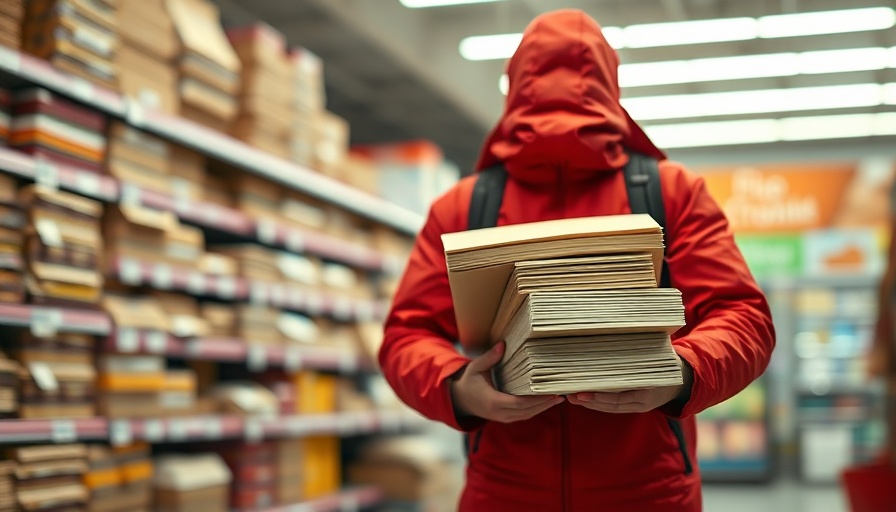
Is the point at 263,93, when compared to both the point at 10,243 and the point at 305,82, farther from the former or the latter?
the point at 10,243

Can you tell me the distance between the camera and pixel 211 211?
4145 mm

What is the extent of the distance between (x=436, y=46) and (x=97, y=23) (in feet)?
17.5

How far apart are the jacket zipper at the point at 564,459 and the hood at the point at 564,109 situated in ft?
1.62

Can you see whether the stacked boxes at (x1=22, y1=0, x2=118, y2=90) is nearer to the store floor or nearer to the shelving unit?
the shelving unit

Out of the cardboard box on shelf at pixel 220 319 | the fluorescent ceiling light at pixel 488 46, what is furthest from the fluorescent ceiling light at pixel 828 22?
the cardboard box on shelf at pixel 220 319

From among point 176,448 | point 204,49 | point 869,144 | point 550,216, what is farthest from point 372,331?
point 869,144

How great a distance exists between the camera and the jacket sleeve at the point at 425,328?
5.74 ft

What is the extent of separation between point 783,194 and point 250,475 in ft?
29.6

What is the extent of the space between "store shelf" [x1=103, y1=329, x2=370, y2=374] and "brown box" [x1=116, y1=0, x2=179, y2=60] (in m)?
1.17

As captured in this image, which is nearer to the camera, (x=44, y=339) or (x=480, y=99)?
(x=44, y=339)

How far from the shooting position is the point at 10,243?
10.1 feet

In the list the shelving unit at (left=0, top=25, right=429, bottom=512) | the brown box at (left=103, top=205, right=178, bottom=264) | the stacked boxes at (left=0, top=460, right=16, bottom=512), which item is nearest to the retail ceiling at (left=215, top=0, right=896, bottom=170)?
the shelving unit at (left=0, top=25, right=429, bottom=512)

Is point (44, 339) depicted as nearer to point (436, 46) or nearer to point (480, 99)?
point (436, 46)

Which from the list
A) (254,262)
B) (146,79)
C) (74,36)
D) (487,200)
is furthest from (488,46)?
(487,200)
